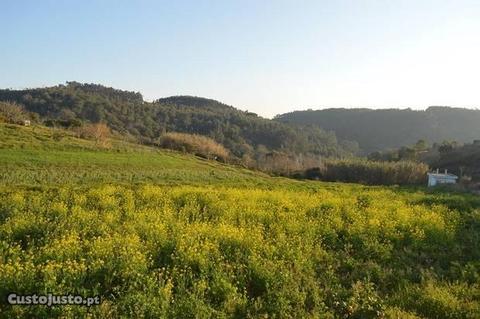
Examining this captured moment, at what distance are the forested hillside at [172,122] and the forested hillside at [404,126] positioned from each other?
654 inches

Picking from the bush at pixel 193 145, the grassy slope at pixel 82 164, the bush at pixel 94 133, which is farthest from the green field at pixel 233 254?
the bush at pixel 193 145

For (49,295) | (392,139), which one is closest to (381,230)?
(49,295)

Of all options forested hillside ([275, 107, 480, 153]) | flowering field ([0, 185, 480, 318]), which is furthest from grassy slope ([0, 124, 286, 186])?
forested hillside ([275, 107, 480, 153])

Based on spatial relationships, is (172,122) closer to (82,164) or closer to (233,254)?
(82,164)

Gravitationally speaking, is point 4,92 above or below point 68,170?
above

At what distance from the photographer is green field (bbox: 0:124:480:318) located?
10.0 metres

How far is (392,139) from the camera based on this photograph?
144 meters

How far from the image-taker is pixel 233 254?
Result: 1290cm

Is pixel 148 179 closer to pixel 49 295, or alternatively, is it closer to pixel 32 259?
pixel 32 259

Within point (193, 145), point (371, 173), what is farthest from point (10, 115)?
point (371, 173)

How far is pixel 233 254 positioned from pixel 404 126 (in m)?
144

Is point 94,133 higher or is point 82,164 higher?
point 94,133

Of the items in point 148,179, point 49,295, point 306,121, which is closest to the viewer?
point 49,295

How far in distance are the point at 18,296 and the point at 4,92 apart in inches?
4078
